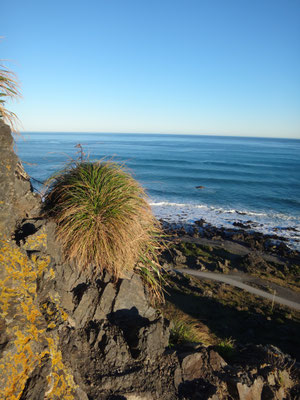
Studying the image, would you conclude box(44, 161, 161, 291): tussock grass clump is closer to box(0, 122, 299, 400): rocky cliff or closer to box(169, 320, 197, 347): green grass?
box(0, 122, 299, 400): rocky cliff

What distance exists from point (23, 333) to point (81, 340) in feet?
3.47

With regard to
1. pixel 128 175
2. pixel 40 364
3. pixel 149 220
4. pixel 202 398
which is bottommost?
pixel 202 398

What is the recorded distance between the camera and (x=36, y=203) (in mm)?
4480

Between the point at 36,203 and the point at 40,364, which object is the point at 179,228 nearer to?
the point at 36,203

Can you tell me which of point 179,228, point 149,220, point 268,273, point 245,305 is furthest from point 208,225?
point 149,220

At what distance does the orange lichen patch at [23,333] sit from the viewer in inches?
96.6

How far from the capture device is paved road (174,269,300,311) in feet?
43.1


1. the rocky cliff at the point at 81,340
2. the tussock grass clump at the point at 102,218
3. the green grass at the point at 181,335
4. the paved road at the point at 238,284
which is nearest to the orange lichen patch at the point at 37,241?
the rocky cliff at the point at 81,340

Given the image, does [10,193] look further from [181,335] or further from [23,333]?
[181,335]

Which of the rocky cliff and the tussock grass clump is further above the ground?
the tussock grass clump

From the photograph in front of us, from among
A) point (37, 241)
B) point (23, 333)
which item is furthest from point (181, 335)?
point (37, 241)

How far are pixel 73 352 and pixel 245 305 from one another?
1125 centimetres

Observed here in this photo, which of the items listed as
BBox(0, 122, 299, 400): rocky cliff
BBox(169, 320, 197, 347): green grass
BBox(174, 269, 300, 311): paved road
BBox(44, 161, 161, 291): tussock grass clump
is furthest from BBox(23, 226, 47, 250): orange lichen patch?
BBox(174, 269, 300, 311): paved road

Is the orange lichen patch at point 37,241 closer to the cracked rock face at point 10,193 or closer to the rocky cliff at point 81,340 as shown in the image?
the rocky cliff at point 81,340
